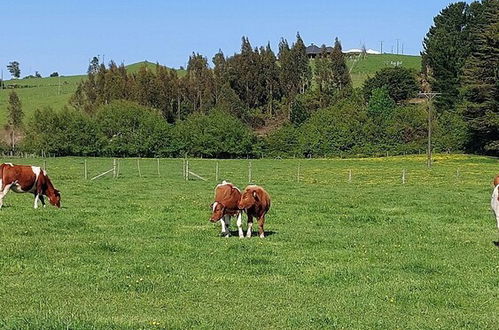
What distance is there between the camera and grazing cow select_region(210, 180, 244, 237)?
18625 mm

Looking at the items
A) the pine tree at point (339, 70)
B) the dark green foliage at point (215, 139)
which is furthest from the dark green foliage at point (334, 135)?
the pine tree at point (339, 70)

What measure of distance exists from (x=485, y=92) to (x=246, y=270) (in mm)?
84257

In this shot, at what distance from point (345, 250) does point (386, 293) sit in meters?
4.69

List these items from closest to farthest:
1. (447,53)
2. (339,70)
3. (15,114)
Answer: (447,53) < (15,114) < (339,70)

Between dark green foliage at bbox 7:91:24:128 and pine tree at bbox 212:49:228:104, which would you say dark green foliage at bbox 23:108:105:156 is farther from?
pine tree at bbox 212:49:228:104

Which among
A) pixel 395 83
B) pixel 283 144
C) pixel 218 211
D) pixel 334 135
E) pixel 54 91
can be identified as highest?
pixel 54 91

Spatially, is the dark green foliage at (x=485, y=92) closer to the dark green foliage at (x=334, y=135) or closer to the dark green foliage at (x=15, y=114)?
the dark green foliage at (x=334, y=135)

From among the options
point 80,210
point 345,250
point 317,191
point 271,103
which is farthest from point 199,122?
→ point 345,250

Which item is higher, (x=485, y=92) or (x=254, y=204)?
(x=485, y=92)

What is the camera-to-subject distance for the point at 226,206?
61.4 ft

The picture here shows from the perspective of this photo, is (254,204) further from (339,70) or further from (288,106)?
(339,70)

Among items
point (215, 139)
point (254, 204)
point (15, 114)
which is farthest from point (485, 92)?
point (15, 114)

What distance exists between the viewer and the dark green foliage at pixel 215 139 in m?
112

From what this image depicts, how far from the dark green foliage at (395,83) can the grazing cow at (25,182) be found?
10869cm
